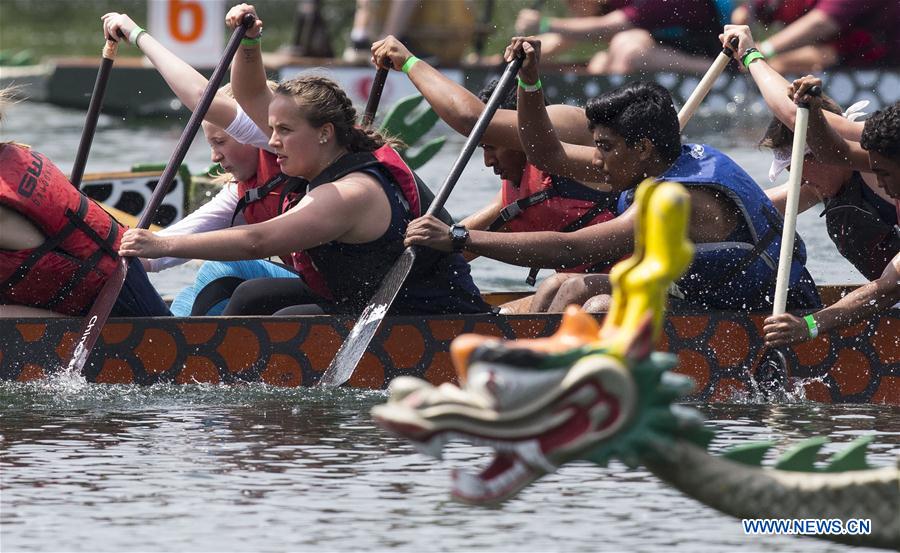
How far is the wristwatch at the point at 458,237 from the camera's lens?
19.1 ft

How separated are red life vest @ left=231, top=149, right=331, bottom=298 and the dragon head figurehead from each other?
9.07ft

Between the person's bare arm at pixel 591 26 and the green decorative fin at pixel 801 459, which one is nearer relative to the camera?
the green decorative fin at pixel 801 459

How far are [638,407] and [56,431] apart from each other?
2690 millimetres

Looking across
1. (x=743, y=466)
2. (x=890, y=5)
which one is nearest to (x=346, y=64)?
(x=890, y=5)

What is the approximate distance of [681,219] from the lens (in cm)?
330

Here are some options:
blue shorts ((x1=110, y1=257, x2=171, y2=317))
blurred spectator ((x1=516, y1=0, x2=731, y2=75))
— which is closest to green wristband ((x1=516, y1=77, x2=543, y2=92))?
blue shorts ((x1=110, y1=257, x2=171, y2=317))

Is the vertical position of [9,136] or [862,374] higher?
[9,136]

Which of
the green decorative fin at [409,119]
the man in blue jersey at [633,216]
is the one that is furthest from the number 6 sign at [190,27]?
the man in blue jersey at [633,216]

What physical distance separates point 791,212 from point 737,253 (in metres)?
0.29

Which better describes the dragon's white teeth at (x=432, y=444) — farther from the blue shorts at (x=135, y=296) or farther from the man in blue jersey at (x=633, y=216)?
the blue shorts at (x=135, y=296)

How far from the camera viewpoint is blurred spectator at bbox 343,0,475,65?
15929 millimetres

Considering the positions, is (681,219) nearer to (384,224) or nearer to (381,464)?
(381,464)

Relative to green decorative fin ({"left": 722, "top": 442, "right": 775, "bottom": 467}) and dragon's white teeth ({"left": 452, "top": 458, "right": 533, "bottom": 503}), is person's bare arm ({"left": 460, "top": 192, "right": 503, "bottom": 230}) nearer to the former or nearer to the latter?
green decorative fin ({"left": 722, "top": 442, "right": 775, "bottom": 467})

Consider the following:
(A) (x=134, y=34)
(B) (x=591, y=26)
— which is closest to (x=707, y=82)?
(A) (x=134, y=34)
